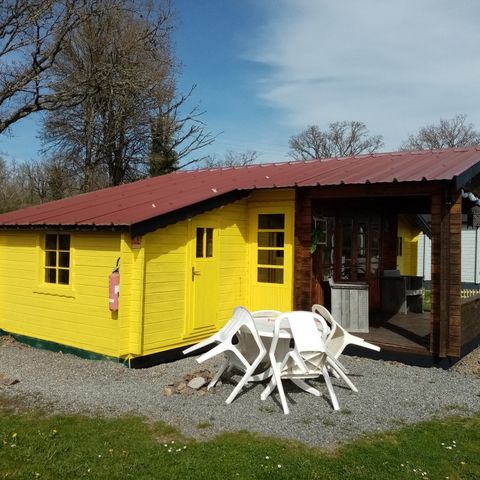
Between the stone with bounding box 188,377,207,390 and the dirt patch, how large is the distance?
3594mm

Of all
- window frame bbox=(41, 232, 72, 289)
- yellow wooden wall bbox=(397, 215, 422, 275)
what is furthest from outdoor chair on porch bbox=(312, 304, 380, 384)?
yellow wooden wall bbox=(397, 215, 422, 275)

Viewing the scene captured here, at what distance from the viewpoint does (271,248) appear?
8883 millimetres

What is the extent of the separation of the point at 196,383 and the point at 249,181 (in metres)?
4.23

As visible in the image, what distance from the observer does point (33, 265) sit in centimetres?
872

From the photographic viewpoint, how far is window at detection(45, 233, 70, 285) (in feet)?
26.9

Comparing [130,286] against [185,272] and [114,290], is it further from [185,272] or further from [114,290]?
[185,272]

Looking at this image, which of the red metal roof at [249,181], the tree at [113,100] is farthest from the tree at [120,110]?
the red metal roof at [249,181]

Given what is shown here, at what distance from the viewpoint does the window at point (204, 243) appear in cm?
812

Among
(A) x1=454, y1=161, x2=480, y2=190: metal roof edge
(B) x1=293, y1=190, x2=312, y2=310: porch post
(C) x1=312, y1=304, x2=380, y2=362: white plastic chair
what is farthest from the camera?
(B) x1=293, y1=190, x2=312, y2=310: porch post

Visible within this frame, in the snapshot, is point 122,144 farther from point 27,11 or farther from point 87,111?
point 27,11

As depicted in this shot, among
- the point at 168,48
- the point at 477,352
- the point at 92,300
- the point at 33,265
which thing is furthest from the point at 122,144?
the point at 477,352

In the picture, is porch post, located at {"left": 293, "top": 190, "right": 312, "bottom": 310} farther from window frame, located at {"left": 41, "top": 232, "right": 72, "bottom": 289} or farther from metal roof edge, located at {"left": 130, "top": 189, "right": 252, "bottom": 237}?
window frame, located at {"left": 41, "top": 232, "right": 72, "bottom": 289}

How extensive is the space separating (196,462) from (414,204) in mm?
7264

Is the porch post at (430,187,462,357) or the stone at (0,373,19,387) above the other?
the porch post at (430,187,462,357)
